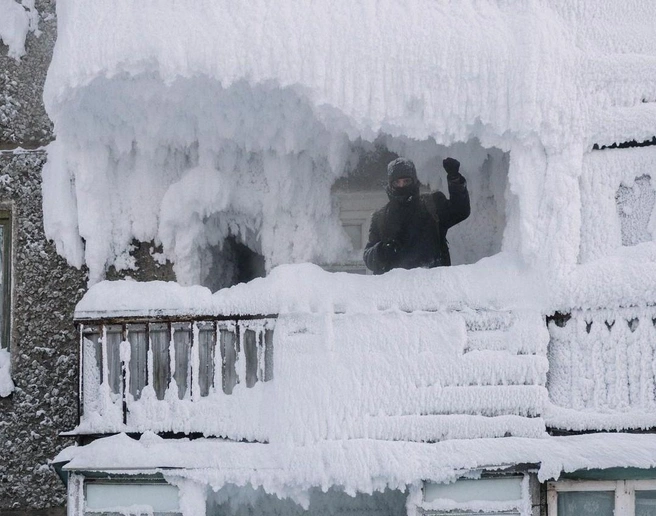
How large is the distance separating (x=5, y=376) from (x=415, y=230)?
3.47 m

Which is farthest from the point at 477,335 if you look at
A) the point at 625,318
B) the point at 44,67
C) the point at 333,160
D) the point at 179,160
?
the point at 44,67

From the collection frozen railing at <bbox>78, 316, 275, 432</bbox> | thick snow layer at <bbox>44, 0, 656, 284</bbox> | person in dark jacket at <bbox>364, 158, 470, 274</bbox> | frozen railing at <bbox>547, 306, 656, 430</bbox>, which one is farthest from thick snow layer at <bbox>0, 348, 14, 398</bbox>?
frozen railing at <bbox>547, 306, 656, 430</bbox>

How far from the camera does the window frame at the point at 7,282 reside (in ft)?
26.9

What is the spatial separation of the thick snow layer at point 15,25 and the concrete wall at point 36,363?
107cm

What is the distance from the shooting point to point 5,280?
324 inches

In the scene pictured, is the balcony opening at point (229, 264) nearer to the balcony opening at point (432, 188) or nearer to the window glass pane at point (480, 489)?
the balcony opening at point (432, 188)

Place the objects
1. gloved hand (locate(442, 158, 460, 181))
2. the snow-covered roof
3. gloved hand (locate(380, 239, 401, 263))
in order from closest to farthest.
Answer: the snow-covered roof
gloved hand (locate(442, 158, 460, 181))
gloved hand (locate(380, 239, 401, 263))

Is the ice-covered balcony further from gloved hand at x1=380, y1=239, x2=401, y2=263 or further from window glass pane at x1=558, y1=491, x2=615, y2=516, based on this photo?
gloved hand at x1=380, y1=239, x2=401, y2=263

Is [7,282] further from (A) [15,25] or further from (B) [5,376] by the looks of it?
(A) [15,25]

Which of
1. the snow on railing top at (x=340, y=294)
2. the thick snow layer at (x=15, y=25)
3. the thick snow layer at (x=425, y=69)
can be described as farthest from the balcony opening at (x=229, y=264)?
the thick snow layer at (x=15, y=25)

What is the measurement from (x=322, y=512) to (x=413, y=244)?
6.99 feet

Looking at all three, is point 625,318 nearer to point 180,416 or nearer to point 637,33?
point 637,33

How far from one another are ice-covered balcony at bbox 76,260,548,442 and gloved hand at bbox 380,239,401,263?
67cm

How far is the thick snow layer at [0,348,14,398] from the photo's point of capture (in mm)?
8016
